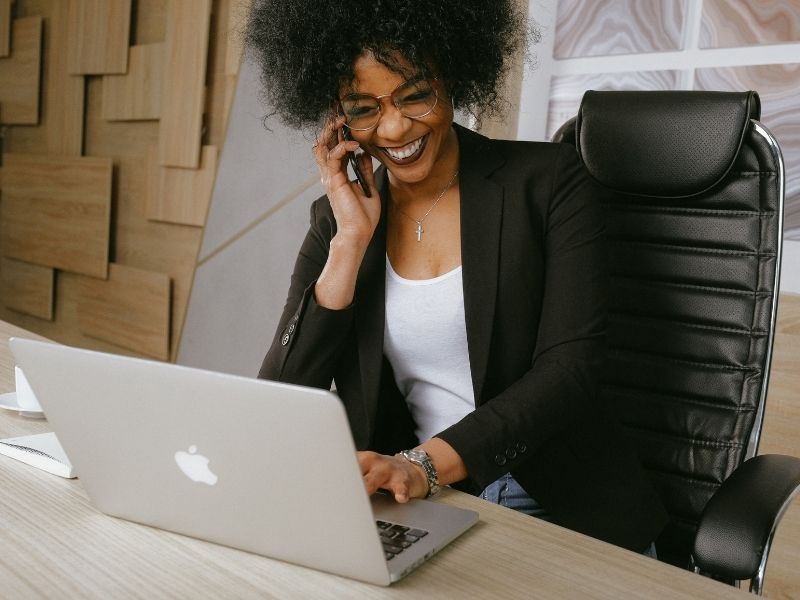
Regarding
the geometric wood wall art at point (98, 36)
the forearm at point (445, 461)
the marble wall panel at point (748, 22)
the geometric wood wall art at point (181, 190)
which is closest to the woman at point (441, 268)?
the forearm at point (445, 461)

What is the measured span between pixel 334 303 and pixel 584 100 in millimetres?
536

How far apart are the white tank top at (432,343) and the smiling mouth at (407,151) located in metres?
0.19

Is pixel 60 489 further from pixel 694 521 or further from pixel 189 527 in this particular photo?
pixel 694 521

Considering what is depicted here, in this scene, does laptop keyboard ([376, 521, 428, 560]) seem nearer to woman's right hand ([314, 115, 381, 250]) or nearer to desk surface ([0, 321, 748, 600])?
desk surface ([0, 321, 748, 600])

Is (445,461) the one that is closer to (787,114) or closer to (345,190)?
(345,190)

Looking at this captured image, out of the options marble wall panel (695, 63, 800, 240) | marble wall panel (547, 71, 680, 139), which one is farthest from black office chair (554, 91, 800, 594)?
marble wall panel (547, 71, 680, 139)

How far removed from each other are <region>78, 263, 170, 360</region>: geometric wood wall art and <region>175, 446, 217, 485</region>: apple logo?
2.78 metres

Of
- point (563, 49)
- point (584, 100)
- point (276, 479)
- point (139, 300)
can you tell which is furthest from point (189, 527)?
point (139, 300)

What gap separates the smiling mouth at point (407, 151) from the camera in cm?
140

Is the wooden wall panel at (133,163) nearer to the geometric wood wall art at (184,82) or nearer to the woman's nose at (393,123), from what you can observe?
the geometric wood wall art at (184,82)

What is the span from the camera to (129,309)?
12.1ft

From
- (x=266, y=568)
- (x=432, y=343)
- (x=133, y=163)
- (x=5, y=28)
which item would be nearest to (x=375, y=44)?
(x=432, y=343)

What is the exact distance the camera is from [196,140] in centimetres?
328

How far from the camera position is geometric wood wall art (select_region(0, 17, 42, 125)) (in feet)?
13.6
